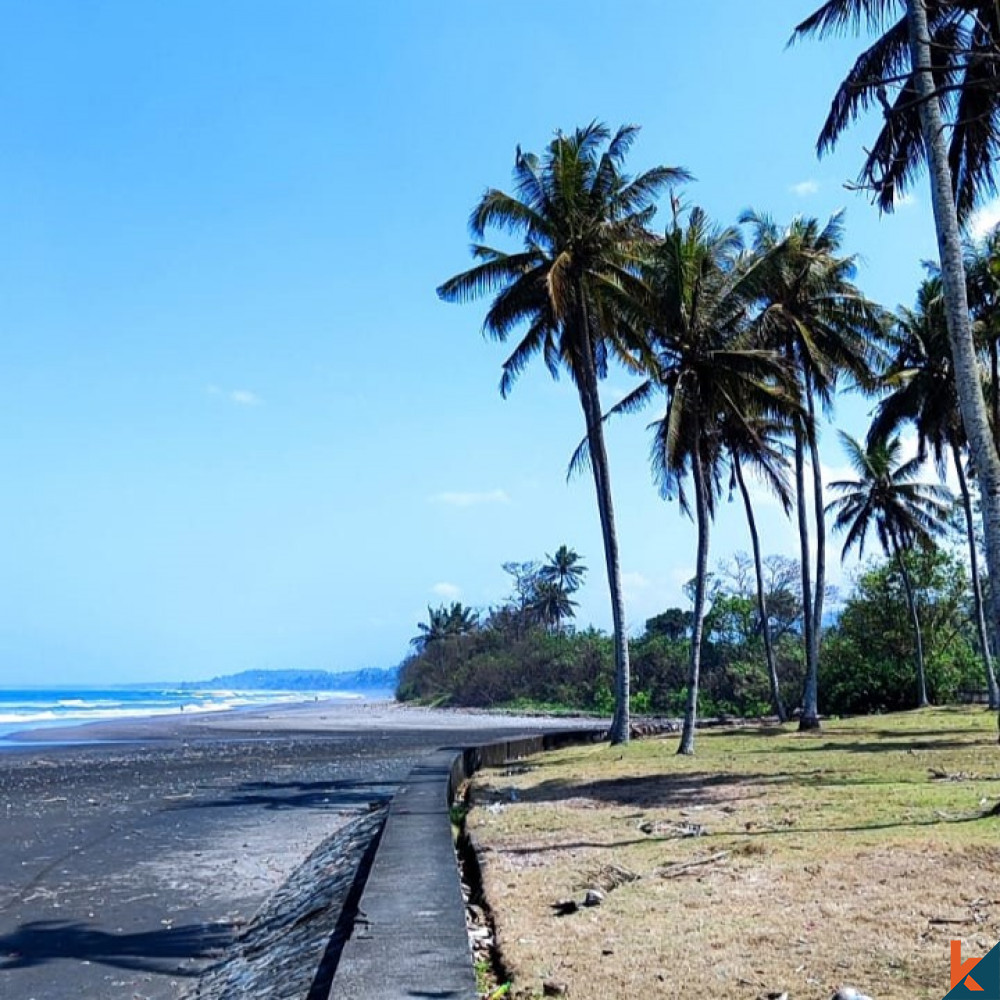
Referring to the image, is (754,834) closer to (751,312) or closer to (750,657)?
(751,312)

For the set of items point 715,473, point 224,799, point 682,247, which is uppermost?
point 682,247

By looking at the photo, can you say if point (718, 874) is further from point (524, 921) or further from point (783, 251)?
point (783, 251)

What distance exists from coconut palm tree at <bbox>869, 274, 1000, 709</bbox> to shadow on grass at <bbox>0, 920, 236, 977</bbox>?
22.0 meters

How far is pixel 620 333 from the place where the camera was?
2227cm

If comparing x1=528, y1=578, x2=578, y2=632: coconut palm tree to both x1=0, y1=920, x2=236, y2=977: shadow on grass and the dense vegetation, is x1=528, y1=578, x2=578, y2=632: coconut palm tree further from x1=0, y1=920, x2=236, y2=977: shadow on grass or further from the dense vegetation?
x1=0, y1=920, x2=236, y2=977: shadow on grass

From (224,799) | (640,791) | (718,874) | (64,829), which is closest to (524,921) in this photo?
(718,874)

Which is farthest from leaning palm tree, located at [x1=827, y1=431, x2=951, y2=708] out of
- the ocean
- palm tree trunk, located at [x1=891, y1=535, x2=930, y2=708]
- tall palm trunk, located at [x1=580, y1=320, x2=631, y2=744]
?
the ocean

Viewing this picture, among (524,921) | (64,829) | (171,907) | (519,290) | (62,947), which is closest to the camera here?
(524,921)

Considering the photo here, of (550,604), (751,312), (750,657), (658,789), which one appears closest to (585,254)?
(751,312)

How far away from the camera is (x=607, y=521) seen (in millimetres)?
20938

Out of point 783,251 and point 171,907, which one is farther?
point 783,251

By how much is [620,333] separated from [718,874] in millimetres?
17220

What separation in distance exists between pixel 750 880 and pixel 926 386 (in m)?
22.8

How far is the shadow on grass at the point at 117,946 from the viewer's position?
21.5 ft
